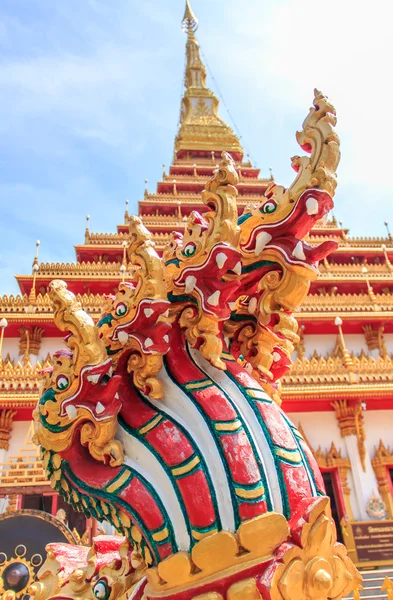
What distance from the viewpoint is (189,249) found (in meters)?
1.94

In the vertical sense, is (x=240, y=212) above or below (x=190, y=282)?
above

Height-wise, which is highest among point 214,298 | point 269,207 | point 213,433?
point 269,207

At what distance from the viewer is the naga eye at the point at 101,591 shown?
196 cm

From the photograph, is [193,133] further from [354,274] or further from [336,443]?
[336,443]

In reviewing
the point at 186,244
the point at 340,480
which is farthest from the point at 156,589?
the point at 340,480

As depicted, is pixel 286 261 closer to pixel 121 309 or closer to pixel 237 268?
pixel 237 268

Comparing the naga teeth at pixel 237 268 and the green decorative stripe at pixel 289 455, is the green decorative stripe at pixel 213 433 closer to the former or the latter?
the green decorative stripe at pixel 289 455

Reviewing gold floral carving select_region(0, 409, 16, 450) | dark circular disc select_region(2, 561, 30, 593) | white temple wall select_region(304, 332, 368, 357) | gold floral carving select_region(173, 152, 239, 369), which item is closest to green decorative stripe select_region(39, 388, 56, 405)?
gold floral carving select_region(173, 152, 239, 369)

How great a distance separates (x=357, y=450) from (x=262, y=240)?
1040 centimetres

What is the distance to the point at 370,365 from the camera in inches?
451

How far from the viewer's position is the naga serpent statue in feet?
5.14

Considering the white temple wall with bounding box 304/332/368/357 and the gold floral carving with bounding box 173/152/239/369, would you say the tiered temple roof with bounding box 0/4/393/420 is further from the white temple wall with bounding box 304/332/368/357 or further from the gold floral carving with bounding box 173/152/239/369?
the gold floral carving with bounding box 173/152/239/369

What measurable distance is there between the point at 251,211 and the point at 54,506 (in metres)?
8.89

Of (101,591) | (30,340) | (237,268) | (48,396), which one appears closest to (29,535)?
(101,591)
